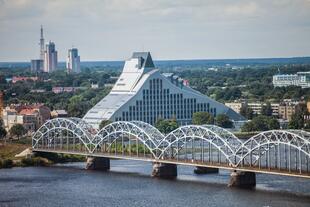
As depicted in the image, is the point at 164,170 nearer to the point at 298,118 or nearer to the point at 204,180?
the point at 204,180

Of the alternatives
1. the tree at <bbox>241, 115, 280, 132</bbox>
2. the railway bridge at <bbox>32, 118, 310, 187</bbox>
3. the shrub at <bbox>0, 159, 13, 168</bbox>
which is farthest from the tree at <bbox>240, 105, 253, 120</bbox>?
the shrub at <bbox>0, 159, 13, 168</bbox>

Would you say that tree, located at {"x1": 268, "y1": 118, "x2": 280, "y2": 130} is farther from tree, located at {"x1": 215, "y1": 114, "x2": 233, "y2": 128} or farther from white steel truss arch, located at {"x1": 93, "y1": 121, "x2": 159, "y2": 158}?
white steel truss arch, located at {"x1": 93, "y1": 121, "x2": 159, "y2": 158}

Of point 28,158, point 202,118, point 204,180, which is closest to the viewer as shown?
point 204,180

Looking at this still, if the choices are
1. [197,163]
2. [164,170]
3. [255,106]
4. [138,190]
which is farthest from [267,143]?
[255,106]

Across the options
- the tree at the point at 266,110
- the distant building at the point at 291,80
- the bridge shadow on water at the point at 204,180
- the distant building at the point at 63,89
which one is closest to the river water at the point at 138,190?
the bridge shadow on water at the point at 204,180

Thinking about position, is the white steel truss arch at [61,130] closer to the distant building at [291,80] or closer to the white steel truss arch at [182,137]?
the white steel truss arch at [182,137]
